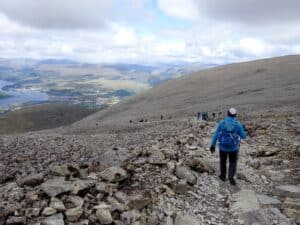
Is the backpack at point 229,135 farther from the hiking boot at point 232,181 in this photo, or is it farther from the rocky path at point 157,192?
the rocky path at point 157,192

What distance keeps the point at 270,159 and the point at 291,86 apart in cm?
6332

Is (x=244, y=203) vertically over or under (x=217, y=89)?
under

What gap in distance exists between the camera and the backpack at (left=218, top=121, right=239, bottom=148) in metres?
12.2

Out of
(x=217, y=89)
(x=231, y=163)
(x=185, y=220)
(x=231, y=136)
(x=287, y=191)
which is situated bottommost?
(x=185, y=220)

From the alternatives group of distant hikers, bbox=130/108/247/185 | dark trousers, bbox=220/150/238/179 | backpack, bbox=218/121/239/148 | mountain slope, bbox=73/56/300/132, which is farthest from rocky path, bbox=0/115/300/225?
mountain slope, bbox=73/56/300/132

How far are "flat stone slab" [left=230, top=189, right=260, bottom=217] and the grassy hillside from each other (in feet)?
410

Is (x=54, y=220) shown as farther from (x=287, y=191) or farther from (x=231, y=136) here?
(x=287, y=191)

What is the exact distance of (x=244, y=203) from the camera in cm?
1077

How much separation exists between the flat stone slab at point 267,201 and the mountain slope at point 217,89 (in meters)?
54.1

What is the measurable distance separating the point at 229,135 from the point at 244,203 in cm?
224

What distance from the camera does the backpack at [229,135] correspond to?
12227 millimetres

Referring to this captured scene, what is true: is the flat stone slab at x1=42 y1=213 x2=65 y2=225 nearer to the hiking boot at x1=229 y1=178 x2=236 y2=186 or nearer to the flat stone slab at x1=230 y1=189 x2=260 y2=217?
the flat stone slab at x1=230 y1=189 x2=260 y2=217

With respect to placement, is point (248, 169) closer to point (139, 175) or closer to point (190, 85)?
point (139, 175)

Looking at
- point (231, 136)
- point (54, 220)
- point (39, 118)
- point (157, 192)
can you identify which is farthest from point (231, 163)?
point (39, 118)
